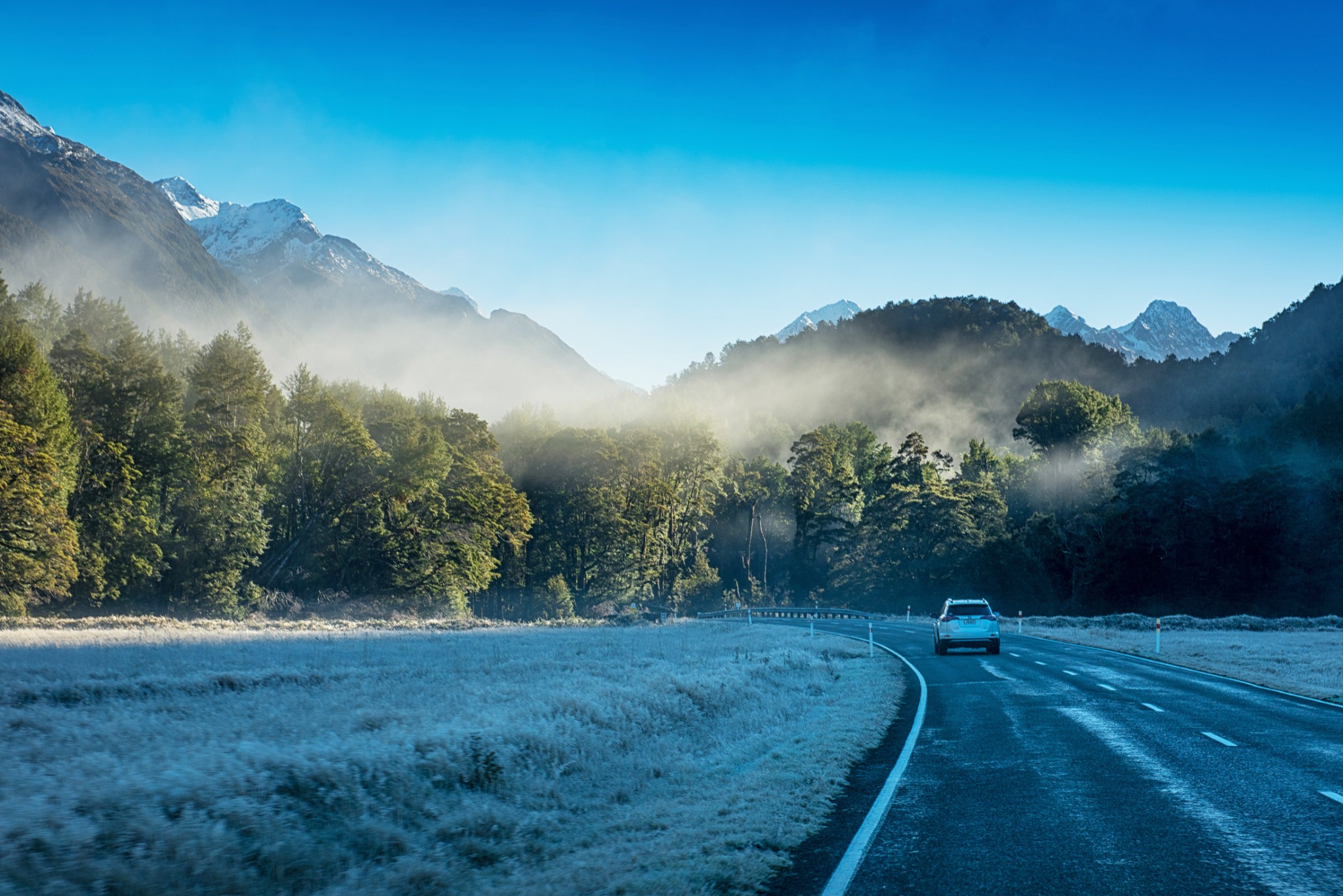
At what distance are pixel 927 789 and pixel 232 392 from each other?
196 ft

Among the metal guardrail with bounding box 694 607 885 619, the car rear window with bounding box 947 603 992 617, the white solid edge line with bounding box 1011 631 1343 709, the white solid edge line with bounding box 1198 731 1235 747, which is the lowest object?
the metal guardrail with bounding box 694 607 885 619

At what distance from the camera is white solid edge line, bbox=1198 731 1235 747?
35.7 ft

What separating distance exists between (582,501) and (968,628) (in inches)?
2302

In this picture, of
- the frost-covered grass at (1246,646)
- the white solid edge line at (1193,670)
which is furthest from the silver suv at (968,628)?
the frost-covered grass at (1246,646)

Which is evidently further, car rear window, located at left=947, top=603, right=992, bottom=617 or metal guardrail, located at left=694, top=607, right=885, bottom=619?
metal guardrail, located at left=694, top=607, right=885, bottom=619

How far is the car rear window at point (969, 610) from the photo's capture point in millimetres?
29266

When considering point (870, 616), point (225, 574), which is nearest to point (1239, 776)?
point (225, 574)

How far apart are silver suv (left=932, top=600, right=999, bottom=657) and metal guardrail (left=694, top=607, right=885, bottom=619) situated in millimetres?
38274

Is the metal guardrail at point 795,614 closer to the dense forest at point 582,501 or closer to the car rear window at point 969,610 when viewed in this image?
the dense forest at point 582,501

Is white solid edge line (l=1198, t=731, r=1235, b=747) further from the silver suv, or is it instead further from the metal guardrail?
the metal guardrail

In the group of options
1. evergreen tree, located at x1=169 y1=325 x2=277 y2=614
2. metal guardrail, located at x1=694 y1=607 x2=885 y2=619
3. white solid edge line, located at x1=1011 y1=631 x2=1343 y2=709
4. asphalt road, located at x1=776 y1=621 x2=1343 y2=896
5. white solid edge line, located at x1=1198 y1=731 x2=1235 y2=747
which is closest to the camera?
asphalt road, located at x1=776 y1=621 x2=1343 y2=896

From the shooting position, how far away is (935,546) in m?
80.4

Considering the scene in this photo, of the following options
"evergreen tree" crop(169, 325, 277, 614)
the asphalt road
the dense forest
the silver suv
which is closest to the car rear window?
the silver suv

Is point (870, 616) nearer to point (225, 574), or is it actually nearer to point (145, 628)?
point (225, 574)
